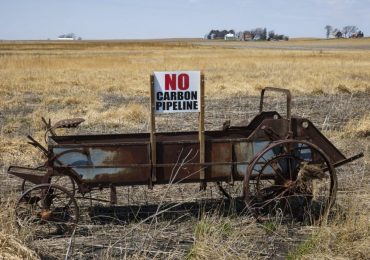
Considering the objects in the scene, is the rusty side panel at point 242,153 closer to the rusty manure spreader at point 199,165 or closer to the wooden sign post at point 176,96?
the rusty manure spreader at point 199,165

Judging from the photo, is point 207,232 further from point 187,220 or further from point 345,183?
point 345,183

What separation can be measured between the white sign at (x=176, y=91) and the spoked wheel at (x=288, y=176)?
897 mm

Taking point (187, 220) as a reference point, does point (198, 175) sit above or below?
above

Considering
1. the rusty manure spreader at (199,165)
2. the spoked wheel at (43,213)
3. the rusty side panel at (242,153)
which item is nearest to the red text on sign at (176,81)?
the rusty manure spreader at (199,165)

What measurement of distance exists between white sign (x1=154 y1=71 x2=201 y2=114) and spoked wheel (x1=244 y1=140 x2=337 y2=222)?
90 centimetres

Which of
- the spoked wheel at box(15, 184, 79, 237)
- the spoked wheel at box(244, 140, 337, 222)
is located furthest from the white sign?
the spoked wheel at box(15, 184, 79, 237)

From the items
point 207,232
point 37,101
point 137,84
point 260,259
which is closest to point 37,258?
point 207,232

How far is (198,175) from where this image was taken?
521cm

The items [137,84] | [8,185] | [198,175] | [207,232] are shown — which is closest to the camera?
[207,232]

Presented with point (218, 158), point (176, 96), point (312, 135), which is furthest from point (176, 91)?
point (312, 135)

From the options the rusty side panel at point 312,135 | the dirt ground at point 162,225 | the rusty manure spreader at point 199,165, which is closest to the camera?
the dirt ground at point 162,225

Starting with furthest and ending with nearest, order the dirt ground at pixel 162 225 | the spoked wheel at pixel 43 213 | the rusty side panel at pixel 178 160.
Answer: the rusty side panel at pixel 178 160 < the spoked wheel at pixel 43 213 < the dirt ground at pixel 162 225

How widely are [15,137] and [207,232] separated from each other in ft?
21.2

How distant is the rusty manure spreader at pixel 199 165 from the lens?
505 cm
